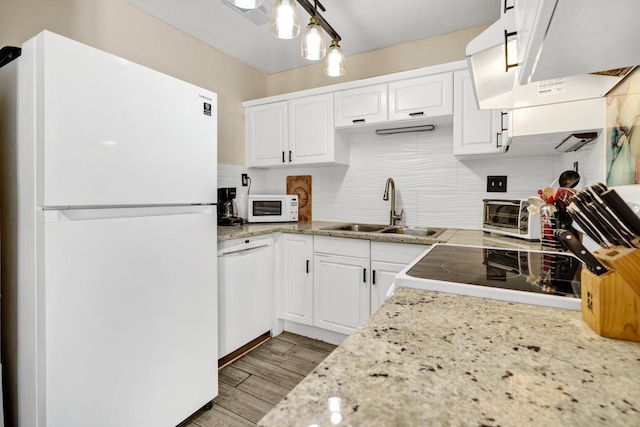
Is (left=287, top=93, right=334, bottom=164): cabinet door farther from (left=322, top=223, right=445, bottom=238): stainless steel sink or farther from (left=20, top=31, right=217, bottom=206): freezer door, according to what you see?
(left=20, top=31, right=217, bottom=206): freezer door

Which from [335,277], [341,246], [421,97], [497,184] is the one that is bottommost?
[335,277]

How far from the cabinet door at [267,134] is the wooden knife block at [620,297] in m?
2.48

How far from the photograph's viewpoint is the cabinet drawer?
215 cm

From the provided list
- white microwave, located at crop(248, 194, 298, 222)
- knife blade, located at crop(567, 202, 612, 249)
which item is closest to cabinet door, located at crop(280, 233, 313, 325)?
white microwave, located at crop(248, 194, 298, 222)

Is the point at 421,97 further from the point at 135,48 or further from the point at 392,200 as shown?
the point at 135,48

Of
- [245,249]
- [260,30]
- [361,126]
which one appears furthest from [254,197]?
[260,30]

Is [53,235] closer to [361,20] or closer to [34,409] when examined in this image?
[34,409]

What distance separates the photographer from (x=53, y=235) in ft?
3.38

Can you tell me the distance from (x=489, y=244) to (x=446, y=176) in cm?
94

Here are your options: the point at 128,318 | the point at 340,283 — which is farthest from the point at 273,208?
the point at 128,318

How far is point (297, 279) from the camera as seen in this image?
7.97 ft

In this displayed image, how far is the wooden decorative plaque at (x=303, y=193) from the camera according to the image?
120 inches

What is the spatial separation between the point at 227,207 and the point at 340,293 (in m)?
1.20

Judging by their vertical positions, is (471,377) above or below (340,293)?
above
